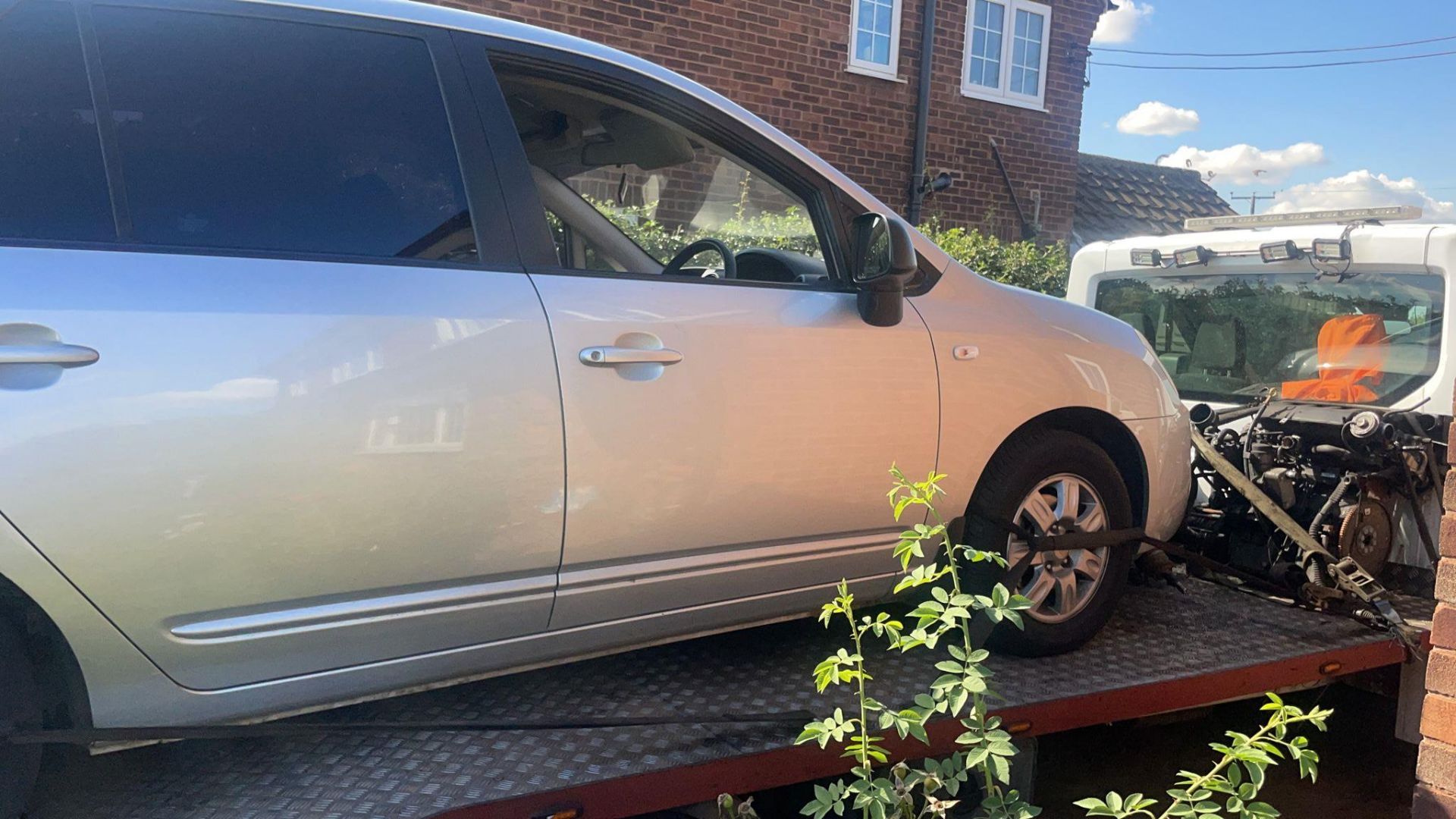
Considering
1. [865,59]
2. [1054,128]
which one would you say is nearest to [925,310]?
[865,59]

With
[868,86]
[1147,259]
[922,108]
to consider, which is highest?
[868,86]

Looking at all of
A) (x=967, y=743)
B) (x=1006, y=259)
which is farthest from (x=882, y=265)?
(x=1006, y=259)

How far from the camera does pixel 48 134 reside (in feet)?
6.37

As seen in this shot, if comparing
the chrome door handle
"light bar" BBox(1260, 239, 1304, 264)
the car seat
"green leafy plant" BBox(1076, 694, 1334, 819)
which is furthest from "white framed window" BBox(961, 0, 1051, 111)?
"green leafy plant" BBox(1076, 694, 1334, 819)

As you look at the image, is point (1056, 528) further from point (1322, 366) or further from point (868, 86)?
point (868, 86)

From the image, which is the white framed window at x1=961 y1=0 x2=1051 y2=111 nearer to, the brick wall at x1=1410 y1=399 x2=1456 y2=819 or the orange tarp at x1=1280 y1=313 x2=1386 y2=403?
the orange tarp at x1=1280 y1=313 x2=1386 y2=403

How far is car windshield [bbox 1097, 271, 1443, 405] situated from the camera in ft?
13.6

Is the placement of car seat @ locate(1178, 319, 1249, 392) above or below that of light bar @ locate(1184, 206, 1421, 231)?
below

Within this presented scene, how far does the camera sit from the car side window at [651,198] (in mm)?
2953

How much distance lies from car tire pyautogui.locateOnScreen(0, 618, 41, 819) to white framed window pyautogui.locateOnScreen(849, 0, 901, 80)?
9030mm

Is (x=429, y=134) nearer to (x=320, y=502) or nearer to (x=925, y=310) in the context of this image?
(x=320, y=502)

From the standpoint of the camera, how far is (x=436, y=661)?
2316mm

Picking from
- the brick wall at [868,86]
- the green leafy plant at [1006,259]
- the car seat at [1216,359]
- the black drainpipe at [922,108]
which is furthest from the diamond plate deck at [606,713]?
the black drainpipe at [922,108]

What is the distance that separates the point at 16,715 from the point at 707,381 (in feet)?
4.99
